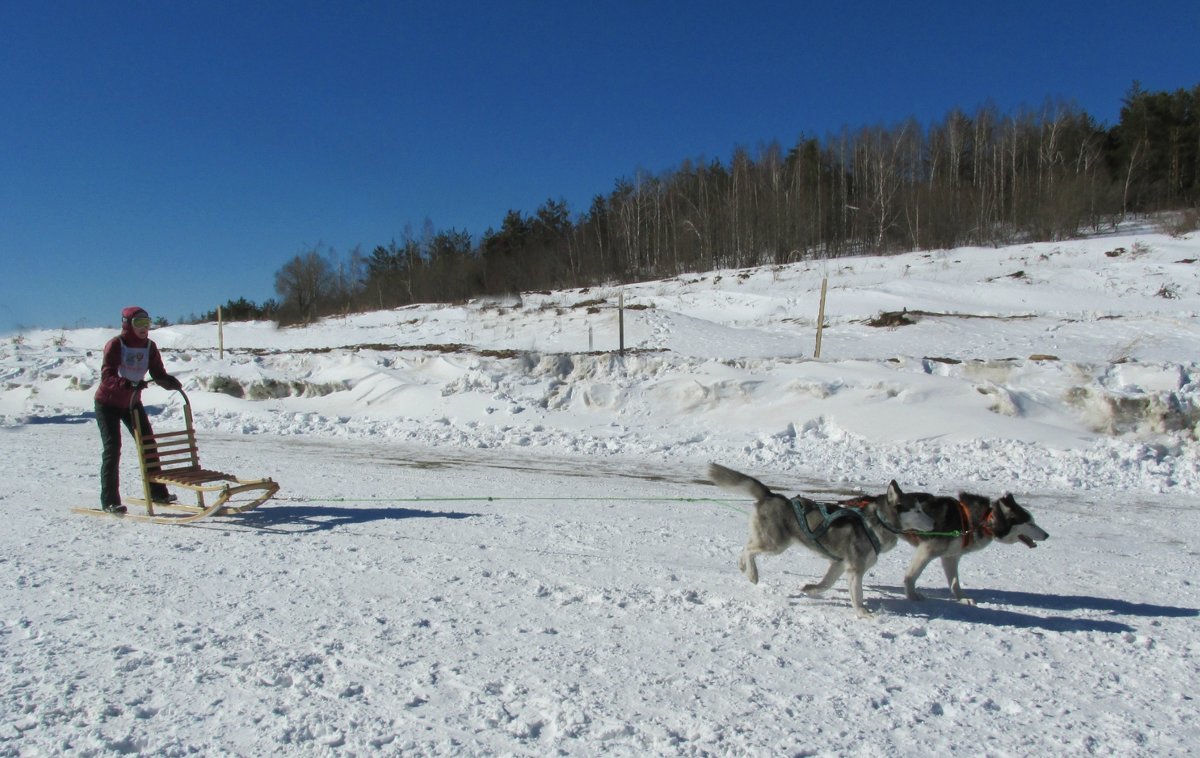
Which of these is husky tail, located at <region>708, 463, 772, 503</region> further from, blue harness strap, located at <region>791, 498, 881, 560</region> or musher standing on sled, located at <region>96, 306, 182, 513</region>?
musher standing on sled, located at <region>96, 306, 182, 513</region>

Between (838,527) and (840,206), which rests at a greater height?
(840,206)

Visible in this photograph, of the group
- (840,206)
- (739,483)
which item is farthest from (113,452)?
(840,206)

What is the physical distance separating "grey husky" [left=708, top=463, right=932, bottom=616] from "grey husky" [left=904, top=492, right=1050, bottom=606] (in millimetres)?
134

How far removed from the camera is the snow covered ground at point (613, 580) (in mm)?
3250

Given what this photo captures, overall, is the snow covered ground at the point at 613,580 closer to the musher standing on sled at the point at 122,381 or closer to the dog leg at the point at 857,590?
the dog leg at the point at 857,590

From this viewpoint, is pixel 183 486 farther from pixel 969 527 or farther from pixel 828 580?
pixel 969 527

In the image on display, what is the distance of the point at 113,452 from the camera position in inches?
282

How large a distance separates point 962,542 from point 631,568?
2198 millimetres

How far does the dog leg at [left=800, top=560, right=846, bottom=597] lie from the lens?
463cm

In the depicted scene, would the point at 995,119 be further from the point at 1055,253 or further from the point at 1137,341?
the point at 1137,341

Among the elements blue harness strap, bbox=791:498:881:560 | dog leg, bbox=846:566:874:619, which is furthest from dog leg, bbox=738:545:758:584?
dog leg, bbox=846:566:874:619

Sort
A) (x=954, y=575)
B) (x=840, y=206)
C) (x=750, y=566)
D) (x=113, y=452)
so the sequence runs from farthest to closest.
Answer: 1. (x=840, y=206)
2. (x=113, y=452)
3. (x=750, y=566)
4. (x=954, y=575)

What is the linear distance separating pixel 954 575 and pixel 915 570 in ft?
1.12

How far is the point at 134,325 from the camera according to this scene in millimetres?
7203
